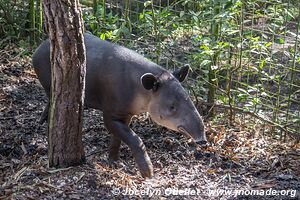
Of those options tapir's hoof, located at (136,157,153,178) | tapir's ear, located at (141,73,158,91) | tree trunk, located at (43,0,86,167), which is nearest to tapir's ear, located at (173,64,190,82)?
tapir's ear, located at (141,73,158,91)

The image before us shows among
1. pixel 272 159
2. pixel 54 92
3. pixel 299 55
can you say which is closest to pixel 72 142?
pixel 54 92

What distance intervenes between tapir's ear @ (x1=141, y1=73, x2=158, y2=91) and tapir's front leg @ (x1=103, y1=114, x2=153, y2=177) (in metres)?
0.43

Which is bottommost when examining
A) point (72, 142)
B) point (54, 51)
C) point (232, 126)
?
point (232, 126)

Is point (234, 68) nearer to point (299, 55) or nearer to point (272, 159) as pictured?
point (299, 55)

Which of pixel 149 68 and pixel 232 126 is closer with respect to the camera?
pixel 149 68

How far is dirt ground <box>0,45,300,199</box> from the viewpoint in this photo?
4.81 m

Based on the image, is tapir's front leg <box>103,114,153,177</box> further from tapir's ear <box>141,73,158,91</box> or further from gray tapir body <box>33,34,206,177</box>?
tapir's ear <box>141,73,158,91</box>

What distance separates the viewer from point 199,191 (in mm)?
4992

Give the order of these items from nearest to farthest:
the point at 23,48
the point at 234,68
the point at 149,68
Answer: the point at 149,68, the point at 234,68, the point at 23,48

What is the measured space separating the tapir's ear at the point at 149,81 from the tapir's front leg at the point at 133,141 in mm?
429

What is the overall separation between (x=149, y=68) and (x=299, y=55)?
1.55 meters

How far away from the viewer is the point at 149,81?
17.5 ft

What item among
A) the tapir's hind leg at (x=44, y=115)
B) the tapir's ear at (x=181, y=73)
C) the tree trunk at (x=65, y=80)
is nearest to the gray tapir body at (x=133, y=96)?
the tapir's ear at (x=181, y=73)

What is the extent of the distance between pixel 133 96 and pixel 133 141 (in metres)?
0.47
